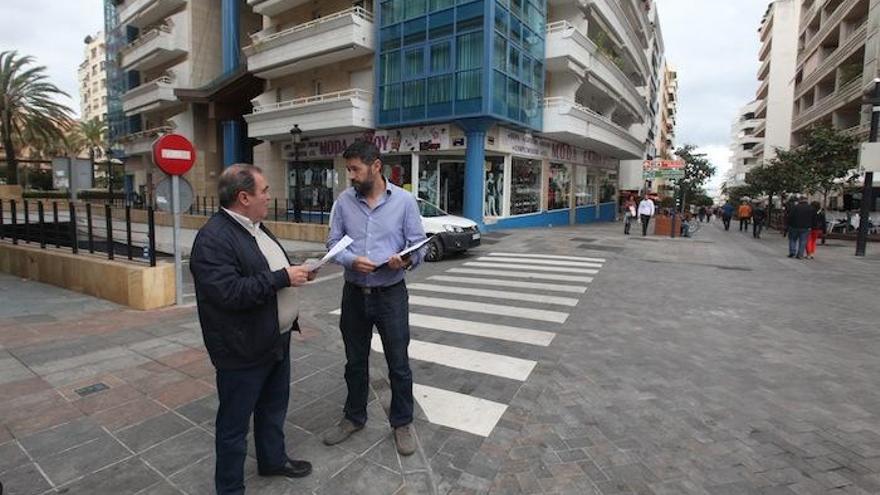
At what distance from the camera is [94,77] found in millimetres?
96062

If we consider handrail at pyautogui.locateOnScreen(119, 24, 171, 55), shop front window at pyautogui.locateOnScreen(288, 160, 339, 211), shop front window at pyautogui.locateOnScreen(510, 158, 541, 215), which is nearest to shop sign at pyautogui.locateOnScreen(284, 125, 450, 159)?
shop front window at pyautogui.locateOnScreen(288, 160, 339, 211)

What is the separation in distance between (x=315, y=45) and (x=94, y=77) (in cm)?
9937

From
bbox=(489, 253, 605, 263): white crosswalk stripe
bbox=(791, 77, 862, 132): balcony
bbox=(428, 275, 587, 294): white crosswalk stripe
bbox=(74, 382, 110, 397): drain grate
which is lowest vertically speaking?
bbox=(74, 382, 110, 397): drain grate

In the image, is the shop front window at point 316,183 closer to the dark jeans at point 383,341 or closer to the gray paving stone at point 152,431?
the gray paving stone at point 152,431

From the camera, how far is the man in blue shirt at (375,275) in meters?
3.10

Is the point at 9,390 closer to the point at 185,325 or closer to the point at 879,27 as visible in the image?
the point at 185,325

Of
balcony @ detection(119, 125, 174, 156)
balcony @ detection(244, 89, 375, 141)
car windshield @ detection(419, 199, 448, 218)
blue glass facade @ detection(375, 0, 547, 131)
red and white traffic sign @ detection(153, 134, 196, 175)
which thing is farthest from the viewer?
balcony @ detection(119, 125, 174, 156)

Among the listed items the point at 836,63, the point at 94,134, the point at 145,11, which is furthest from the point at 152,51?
the point at 836,63

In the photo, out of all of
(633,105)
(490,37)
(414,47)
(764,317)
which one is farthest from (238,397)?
(633,105)

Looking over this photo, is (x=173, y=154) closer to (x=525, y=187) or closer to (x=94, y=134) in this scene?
(x=525, y=187)

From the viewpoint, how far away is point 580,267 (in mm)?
11453

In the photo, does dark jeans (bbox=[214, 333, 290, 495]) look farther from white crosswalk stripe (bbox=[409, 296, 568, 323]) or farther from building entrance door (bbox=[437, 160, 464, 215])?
building entrance door (bbox=[437, 160, 464, 215])

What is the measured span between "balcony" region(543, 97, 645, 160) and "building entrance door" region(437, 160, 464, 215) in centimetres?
451

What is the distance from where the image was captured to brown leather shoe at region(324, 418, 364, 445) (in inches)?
126
